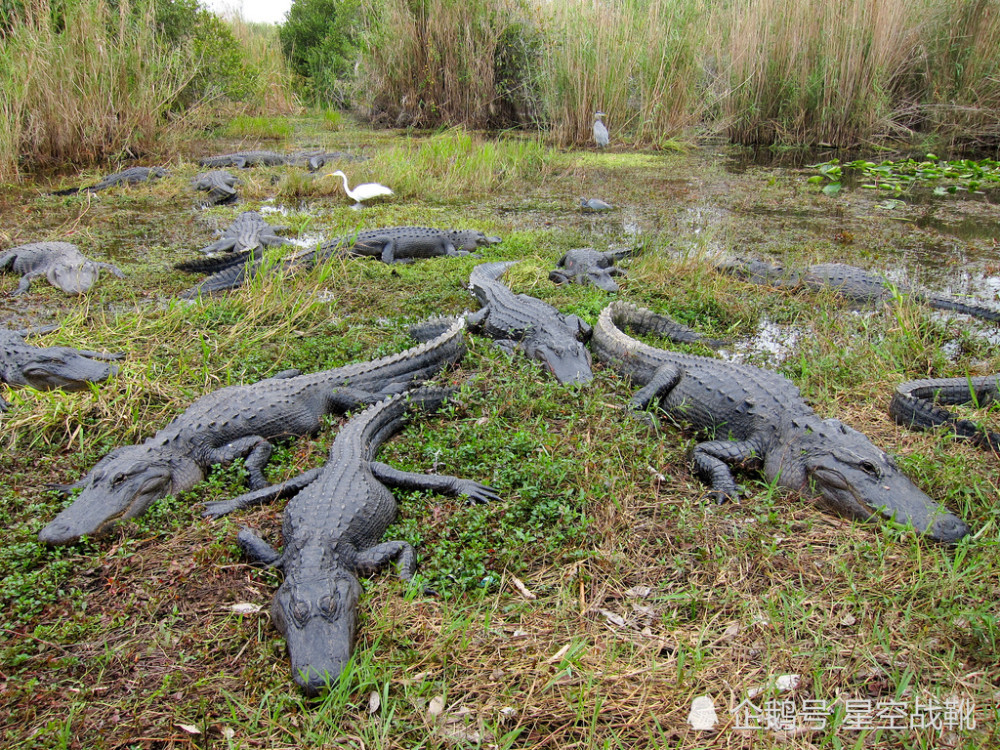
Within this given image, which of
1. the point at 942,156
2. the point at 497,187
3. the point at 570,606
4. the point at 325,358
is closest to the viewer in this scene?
the point at 570,606

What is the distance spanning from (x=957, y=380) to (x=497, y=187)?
6.75m

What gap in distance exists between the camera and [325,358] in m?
4.20

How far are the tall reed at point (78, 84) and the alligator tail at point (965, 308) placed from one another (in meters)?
10.4

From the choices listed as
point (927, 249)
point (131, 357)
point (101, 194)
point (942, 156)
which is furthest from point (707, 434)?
point (942, 156)

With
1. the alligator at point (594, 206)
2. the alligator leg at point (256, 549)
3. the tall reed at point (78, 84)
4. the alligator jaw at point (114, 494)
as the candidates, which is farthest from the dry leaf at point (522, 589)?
the tall reed at point (78, 84)

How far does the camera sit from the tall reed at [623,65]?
10656 mm

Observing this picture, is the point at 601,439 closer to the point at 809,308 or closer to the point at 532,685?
the point at 532,685

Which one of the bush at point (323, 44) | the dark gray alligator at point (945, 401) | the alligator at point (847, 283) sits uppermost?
the bush at point (323, 44)

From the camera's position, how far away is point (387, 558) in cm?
252

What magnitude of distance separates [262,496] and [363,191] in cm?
599

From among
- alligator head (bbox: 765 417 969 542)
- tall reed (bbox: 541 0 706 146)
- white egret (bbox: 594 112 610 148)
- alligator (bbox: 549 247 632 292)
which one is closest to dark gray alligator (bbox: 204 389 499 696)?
alligator head (bbox: 765 417 969 542)

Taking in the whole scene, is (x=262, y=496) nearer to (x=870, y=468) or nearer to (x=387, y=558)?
(x=387, y=558)

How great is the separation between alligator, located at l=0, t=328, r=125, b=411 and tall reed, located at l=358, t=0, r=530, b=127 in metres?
10.3

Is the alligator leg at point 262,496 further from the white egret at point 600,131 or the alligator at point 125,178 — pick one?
the white egret at point 600,131
